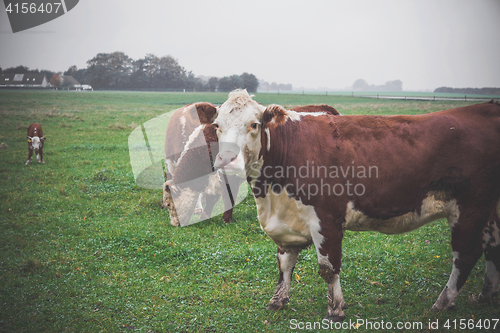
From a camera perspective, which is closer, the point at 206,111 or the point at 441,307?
the point at 206,111

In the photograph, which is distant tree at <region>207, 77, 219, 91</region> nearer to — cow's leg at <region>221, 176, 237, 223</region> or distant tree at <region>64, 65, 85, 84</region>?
distant tree at <region>64, 65, 85, 84</region>

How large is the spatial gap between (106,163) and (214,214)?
890 centimetres

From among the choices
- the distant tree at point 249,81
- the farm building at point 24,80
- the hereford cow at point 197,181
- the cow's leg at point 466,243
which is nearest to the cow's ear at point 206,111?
the hereford cow at point 197,181

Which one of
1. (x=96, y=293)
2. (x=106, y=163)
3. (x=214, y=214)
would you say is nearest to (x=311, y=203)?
(x=96, y=293)

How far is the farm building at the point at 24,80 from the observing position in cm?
4017

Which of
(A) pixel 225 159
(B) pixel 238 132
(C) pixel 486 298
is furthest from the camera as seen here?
(C) pixel 486 298

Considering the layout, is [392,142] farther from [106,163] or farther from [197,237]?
[106,163]

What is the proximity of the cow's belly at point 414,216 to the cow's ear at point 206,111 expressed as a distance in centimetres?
230

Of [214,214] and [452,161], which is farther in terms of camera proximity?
[214,214]

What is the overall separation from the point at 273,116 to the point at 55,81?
74483 mm

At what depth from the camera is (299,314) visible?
16.9ft

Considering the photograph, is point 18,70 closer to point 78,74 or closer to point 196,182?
point 78,74

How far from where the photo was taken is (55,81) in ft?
216

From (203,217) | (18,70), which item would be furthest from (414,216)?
(18,70)
